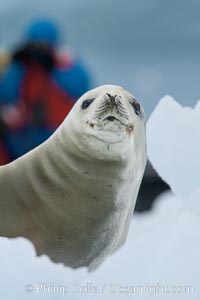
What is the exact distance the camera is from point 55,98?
3.50 m

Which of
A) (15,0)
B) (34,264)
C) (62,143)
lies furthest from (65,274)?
(15,0)

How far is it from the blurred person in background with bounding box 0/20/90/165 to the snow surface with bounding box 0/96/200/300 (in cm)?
205

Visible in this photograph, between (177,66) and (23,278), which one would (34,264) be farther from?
(177,66)

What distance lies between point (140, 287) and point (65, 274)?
0.31 feet

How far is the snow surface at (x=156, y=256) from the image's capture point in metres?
1.02

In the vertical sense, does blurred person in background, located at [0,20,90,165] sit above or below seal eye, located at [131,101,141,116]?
below

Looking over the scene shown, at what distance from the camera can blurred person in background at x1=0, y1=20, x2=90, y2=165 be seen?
331 cm

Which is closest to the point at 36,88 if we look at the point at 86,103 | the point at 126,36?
the point at 126,36

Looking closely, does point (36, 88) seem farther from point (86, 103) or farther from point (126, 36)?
point (86, 103)

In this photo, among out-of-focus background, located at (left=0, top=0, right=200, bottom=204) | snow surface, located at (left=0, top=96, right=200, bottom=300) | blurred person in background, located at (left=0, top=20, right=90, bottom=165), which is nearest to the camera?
snow surface, located at (left=0, top=96, right=200, bottom=300)

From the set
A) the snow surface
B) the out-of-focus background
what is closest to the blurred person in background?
the out-of-focus background

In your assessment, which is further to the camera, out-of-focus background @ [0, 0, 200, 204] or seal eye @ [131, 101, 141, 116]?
out-of-focus background @ [0, 0, 200, 204]

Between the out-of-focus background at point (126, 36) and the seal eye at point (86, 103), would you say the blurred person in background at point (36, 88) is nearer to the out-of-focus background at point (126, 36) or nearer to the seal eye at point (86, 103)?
the out-of-focus background at point (126, 36)

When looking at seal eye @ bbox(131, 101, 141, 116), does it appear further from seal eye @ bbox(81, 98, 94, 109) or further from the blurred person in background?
the blurred person in background
